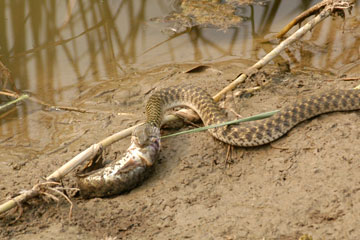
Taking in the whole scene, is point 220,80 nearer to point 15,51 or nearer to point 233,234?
point 233,234

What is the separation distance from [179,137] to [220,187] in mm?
1257

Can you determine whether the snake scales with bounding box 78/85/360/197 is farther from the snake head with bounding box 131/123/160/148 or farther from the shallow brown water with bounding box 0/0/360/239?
the shallow brown water with bounding box 0/0/360/239

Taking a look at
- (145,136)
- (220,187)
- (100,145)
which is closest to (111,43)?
(100,145)

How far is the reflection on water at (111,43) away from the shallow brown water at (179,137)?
26 millimetres

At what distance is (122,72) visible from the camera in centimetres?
906

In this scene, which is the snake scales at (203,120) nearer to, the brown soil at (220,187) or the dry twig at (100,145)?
the brown soil at (220,187)

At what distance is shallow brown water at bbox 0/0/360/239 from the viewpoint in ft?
15.8

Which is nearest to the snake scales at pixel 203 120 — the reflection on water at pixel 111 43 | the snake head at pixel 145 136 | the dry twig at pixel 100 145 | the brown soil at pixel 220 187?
the snake head at pixel 145 136

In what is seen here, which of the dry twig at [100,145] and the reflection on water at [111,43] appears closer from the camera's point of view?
the dry twig at [100,145]

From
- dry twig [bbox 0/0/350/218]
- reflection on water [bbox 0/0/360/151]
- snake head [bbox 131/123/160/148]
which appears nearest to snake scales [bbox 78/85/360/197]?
snake head [bbox 131/123/160/148]

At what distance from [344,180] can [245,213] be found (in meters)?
1.23

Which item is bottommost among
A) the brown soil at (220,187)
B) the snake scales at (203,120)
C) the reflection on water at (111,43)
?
the brown soil at (220,187)

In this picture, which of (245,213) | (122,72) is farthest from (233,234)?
(122,72)

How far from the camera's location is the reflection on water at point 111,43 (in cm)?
877
